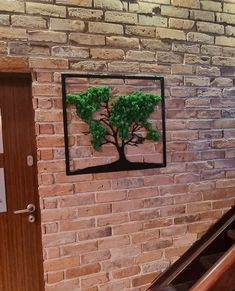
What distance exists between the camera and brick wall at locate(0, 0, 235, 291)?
1.91 m

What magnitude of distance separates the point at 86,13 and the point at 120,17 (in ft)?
0.77

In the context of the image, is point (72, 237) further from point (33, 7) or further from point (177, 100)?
point (33, 7)

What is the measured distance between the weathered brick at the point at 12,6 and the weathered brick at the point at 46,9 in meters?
0.03

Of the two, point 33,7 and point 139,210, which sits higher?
point 33,7

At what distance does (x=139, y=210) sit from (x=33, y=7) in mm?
1487

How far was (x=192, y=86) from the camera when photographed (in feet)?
7.41

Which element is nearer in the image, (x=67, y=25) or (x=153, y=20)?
(x=67, y=25)

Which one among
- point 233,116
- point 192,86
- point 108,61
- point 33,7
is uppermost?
point 33,7

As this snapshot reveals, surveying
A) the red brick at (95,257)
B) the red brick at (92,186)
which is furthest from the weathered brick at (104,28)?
the red brick at (95,257)

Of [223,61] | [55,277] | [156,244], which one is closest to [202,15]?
[223,61]

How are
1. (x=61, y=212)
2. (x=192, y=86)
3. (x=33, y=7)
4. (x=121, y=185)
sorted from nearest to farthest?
(x=33, y=7) < (x=61, y=212) < (x=121, y=185) < (x=192, y=86)

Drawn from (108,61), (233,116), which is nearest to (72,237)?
(108,61)

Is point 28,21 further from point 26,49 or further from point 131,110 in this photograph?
point 131,110

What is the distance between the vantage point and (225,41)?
235 centimetres
